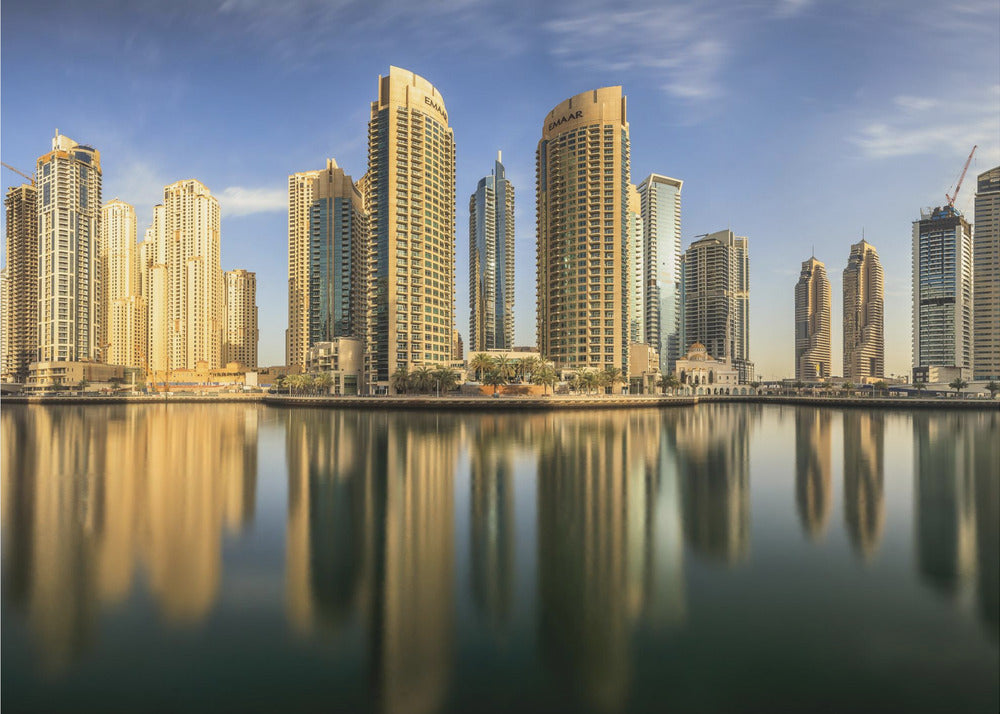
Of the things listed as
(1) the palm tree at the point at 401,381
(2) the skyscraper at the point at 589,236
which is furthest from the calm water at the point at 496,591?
(2) the skyscraper at the point at 589,236

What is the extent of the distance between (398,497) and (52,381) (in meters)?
231

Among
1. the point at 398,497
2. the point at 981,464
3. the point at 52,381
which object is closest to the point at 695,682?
the point at 398,497

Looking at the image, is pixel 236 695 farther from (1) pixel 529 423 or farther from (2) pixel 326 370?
(2) pixel 326 370

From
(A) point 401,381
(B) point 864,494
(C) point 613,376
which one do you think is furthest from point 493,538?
A: (C) point 613,376

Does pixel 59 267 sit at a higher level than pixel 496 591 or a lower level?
higher

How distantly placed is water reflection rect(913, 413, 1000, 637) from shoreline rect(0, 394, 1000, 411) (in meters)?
71.7

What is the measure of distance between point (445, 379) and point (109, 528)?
110074mm

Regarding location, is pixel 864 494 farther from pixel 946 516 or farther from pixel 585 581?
pixel 585 581

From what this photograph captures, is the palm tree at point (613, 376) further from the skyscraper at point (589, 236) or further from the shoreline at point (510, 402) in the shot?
the shoreline at point (510, 402)

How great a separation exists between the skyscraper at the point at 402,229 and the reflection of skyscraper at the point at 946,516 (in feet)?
381

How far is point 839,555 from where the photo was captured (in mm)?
22703

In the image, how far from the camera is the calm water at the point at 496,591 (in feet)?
42.4

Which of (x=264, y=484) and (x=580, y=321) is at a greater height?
(x=580, y=321)

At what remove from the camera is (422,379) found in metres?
135
